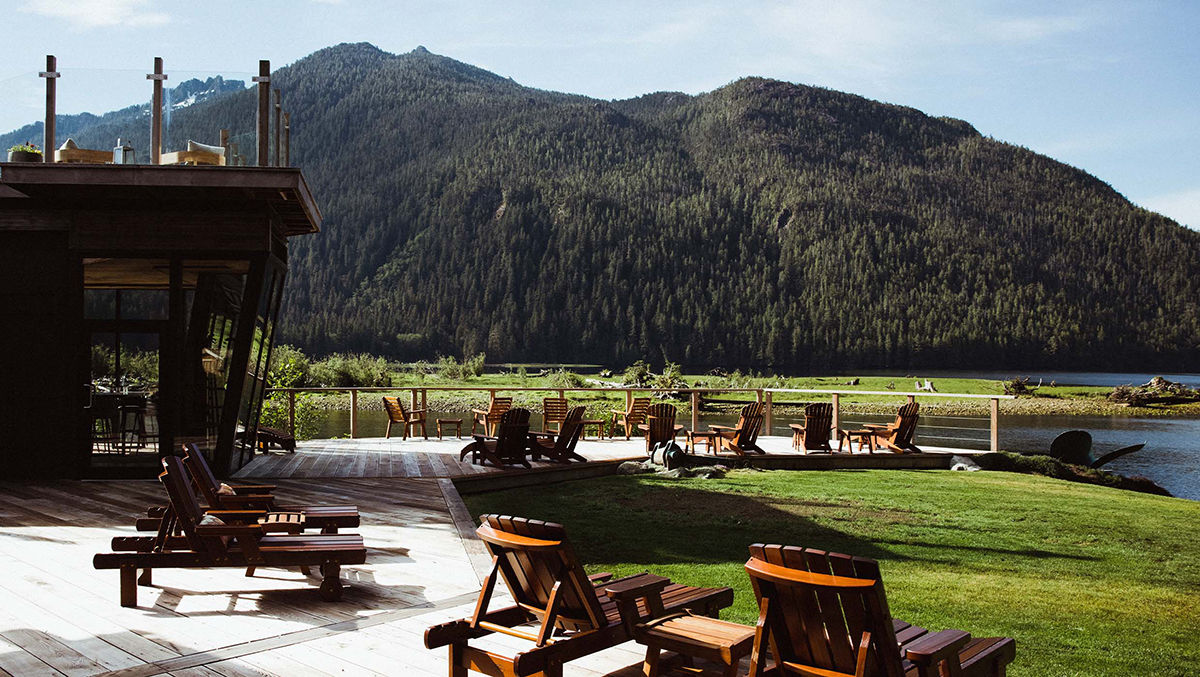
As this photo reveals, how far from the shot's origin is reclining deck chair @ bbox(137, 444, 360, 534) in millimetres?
5285

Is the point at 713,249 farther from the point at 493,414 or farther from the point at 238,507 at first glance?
the point at 238,507

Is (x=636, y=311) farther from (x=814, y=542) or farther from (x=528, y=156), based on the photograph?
(x=814, y=542)

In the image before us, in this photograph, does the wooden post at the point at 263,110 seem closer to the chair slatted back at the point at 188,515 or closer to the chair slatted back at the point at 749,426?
the chair slatted back at the point at 188,515

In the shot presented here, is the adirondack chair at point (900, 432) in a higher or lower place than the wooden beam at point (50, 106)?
lower

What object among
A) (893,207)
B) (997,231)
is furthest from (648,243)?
(997,231)

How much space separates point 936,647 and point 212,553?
3610 mm

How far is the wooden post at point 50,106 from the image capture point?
9281 millimetres

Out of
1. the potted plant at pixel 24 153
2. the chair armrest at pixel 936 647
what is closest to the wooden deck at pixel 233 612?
the chair armrest at pixel 936 647

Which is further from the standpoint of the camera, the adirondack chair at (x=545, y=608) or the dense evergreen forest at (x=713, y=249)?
the dense evergreen forest at (x=713, y=249)

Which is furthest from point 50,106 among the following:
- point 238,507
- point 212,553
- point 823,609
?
point 823,609

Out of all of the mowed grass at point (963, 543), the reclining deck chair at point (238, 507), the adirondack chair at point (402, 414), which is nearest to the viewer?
the mowed grass at point (963, 543)

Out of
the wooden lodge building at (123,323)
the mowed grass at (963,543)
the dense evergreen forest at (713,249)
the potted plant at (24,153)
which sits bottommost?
the mowed grass at (963,543)

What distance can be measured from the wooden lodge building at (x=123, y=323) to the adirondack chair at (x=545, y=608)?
7.14 metres

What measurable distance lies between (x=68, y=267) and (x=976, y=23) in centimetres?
7006
